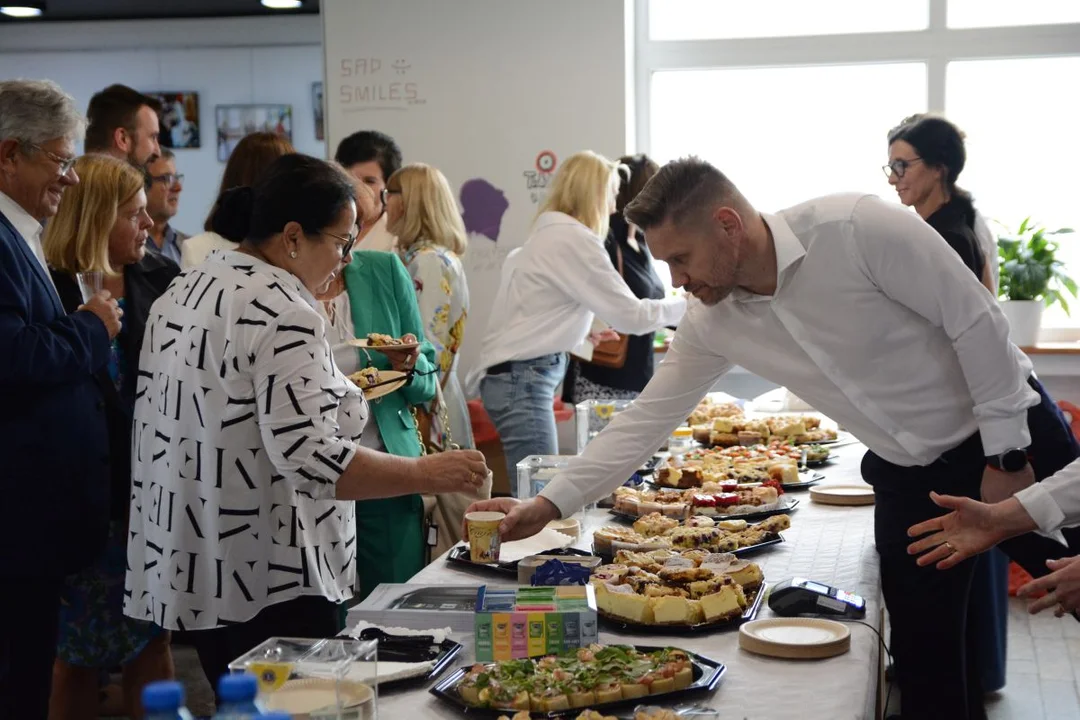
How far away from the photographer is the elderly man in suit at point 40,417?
225 centimetres

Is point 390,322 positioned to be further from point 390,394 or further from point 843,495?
point 843,495

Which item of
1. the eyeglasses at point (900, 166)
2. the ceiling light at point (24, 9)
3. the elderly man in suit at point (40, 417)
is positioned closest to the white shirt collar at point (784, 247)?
the elderly man in suit at point (40, 417)

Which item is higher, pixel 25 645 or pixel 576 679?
pixel 576 679

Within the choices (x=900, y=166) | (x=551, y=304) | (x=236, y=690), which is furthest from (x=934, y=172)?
(x=236, y=690)

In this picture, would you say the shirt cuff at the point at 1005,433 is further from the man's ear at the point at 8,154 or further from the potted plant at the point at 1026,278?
the potted plant at the point at 1026,278

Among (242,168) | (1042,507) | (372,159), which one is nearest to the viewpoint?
(1042,507)

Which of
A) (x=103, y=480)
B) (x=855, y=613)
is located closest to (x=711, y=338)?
(x=855, y=613)

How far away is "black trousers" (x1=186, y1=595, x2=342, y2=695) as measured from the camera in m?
2.03

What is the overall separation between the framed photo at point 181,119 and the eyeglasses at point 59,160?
18.1 ft

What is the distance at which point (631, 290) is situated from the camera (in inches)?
178

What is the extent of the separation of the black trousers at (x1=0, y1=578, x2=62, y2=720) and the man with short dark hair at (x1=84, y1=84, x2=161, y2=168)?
5.46ft

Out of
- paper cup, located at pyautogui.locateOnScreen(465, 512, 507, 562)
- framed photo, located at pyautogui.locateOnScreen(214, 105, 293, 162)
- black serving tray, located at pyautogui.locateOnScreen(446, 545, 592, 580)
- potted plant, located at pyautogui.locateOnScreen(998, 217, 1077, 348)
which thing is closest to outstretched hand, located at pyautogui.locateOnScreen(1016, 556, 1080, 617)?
black serving tray, located at pyautogui.locateOnScreen(446, 545, 592, 580)

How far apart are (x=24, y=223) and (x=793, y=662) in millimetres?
1725

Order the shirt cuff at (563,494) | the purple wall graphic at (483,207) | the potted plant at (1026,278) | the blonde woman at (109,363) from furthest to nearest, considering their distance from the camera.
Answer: the purple wall graphic at (483,207) < the potted plant at (1026,278) < the blonde woman at (109,363) < the shirt cuff at (563,494)
